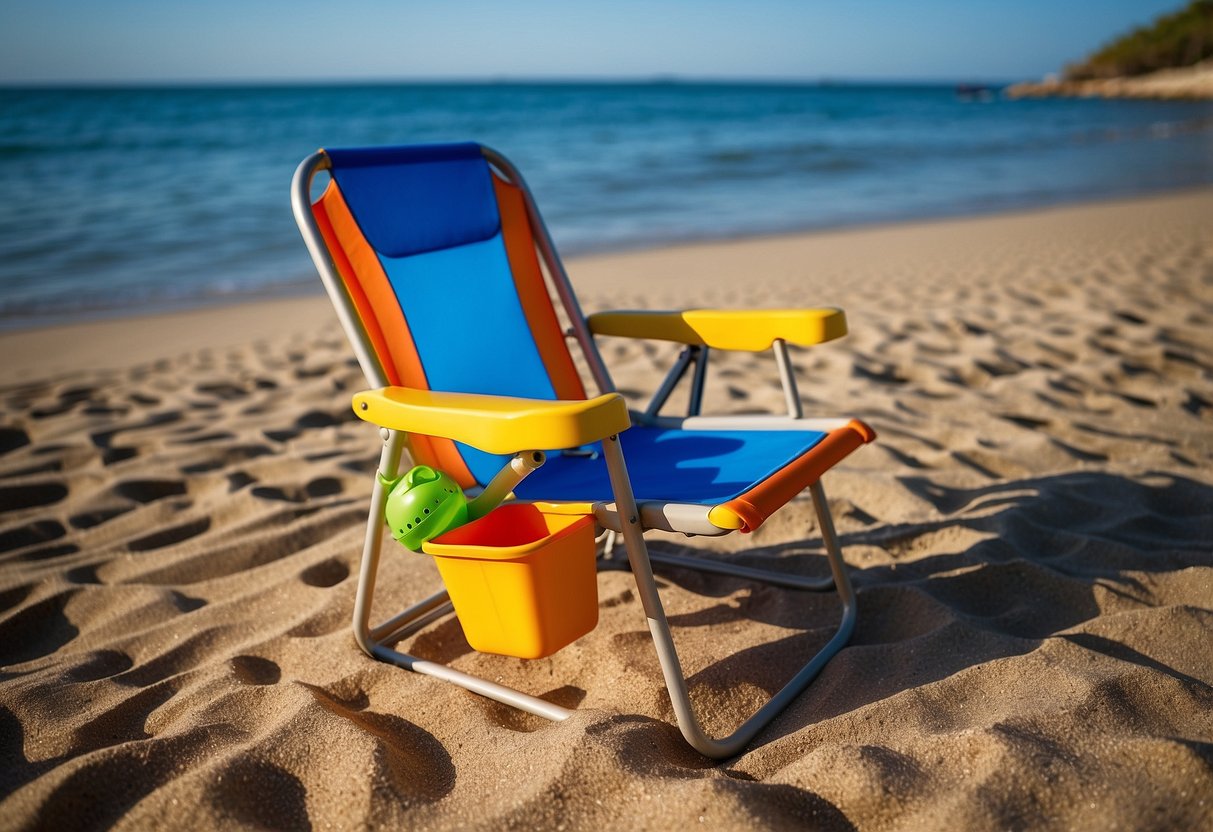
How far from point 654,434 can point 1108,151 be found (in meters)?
17.1

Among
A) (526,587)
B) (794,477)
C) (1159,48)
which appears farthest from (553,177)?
(1159,48)

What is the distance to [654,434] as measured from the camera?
2.30 m

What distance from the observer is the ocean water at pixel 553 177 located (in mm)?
8086

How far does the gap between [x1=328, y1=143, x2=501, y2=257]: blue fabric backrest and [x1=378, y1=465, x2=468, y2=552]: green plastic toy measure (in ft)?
2.20

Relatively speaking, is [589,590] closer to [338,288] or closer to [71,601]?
[338,288]

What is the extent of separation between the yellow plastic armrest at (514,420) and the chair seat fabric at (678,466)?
299 mm

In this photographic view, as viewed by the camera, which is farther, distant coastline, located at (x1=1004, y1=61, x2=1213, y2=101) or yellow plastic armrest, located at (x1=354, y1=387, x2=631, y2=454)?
distant coastline, located at (x1=1004, y1=61, x2=1213, y2=101)

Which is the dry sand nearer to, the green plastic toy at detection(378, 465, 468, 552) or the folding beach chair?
the folding beach chair

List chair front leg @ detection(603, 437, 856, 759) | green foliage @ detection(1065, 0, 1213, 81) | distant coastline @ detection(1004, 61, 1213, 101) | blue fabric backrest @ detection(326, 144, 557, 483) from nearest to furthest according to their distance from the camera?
chair front leg @ detection(603, 437, 856, 759)
blue fabric backrest @ detection(326, 144, 557, 483)
distant coastline @ detection(1004, 61, 1213, 101)
green foliage @ detection(1065, 0, 1213, 81)

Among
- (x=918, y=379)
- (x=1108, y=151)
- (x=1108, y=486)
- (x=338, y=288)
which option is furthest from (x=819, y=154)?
(x=338, y=288)

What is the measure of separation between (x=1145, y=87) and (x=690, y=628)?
43764 mm

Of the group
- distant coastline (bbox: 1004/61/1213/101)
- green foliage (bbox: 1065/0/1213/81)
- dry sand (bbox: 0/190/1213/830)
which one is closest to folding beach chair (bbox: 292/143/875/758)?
dry sand (bbox: 0/190/1213/830)

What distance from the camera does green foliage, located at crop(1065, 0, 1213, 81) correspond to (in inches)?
1613

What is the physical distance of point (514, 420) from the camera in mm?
1429
